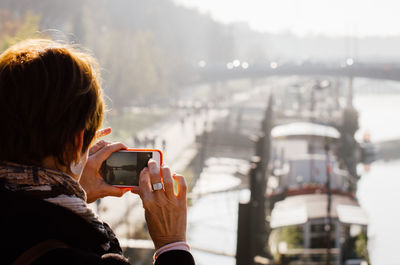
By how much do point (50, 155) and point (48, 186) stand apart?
0.09 m

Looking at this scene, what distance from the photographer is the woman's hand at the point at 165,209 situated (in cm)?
143

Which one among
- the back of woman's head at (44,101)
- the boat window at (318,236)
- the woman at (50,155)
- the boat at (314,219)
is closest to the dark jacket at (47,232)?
the woman at (50,155)

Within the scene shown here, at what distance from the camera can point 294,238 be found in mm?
11727

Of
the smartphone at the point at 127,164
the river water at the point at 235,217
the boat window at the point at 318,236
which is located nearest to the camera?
the smartphone at the point at 127,164

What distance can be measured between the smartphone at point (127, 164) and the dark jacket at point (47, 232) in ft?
1.13

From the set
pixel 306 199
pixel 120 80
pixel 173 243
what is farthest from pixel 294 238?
pixel 120 80

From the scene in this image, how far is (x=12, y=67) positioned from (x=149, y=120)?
3639cm

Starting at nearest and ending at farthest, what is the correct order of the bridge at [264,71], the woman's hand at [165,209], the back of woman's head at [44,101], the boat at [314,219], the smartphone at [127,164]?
the back of woman's head at [44,101] → the woman's hand at [165,209] → the smartphone at [127,164] → the boat at [314,219] → the bridge at [264,71]

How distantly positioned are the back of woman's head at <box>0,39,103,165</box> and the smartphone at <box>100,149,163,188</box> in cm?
30

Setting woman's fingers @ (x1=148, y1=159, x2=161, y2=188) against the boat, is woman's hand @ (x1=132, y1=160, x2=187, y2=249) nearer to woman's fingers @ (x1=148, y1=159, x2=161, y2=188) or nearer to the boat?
woman's fingers @ (x1=148, y1=159, x2=161, y2=188)

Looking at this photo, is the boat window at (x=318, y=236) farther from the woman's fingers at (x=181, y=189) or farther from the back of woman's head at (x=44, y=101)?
the back of woman's head at (x=44, y=101)

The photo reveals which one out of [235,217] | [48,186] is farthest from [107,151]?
[235,217]

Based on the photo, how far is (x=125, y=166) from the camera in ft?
5.42

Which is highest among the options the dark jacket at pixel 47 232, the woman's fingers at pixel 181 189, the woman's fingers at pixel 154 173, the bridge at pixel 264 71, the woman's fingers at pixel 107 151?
the bridge at pixel 264 71
